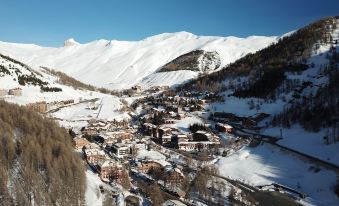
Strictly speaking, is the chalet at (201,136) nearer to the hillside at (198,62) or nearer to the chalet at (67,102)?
the chalet at (67,102)

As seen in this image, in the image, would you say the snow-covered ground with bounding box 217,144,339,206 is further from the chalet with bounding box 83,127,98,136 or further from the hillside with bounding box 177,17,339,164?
A: the chalet with bounding box 83,127,98,136

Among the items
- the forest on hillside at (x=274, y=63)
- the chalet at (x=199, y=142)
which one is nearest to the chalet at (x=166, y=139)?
the chalet at (x=199, y=142)

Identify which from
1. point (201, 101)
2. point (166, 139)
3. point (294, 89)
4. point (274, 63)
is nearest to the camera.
Answer: point (166, 139)

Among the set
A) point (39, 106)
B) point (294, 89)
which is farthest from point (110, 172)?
point (294, 89)

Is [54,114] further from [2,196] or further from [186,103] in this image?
[2,196]

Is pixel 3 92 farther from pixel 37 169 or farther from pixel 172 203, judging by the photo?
pixel 172 203

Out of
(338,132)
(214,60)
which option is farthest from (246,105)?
(214,60)

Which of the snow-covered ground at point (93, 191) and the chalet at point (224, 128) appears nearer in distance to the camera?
the snow-covered ground at point (93, 191)
